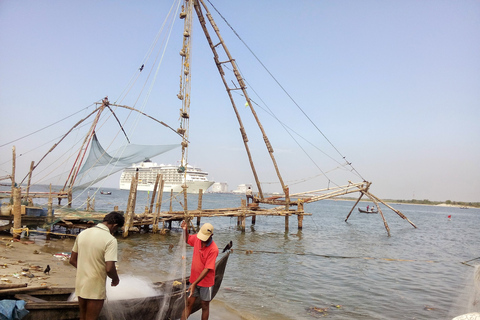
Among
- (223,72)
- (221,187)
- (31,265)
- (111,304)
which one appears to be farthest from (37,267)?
(221,187)

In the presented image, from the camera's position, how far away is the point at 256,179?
18672 millimetres

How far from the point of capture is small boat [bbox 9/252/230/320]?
3.86 metres

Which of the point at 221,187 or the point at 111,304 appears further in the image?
the point at 221,187

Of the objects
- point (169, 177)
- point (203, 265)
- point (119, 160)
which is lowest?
point (203, 265)

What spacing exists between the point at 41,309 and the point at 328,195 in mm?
19023

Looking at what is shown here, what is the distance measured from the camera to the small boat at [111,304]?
3859mm

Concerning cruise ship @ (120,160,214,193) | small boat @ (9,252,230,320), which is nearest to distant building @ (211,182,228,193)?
cruise ship @ (120,160,214,193)

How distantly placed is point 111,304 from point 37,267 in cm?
502

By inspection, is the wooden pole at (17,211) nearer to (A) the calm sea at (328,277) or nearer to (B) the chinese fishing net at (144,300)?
(A) the calm sea at (328,277)

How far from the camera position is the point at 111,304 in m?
4.00

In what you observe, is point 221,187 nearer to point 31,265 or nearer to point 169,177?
point 169,177

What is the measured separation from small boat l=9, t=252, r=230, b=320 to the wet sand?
1.05 meters

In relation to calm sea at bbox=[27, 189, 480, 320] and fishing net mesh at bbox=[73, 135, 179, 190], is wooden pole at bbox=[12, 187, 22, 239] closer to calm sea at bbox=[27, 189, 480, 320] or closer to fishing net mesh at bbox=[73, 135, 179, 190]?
fishing net mesh at bbox=[73, 135, 179, 190]

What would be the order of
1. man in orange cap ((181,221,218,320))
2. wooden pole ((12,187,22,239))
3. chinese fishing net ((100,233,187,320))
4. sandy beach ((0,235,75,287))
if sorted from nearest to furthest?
chinese fishing net ((100,233,187,320)) < man in orange cap ((181,221,218,320)) < sandy beach ((0,235,75,287)) < wooden pole ((12,187,22,239))
